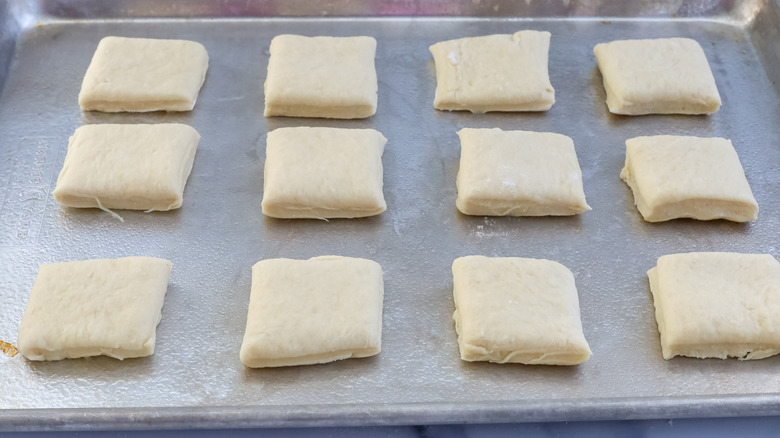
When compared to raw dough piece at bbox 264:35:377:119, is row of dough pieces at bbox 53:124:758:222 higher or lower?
lower

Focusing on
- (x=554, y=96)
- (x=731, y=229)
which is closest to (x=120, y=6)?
(x=554, y=96)

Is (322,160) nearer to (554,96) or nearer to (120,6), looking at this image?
(554,96)

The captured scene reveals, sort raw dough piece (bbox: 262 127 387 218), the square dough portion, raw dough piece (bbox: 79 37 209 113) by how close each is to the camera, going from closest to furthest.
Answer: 1. the square dough portion
2. raw dough piece (bbox: 262 127 387 218)
3. raw dough piece (bbox: 79 37 209 113)

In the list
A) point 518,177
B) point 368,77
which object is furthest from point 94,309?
point 518,177

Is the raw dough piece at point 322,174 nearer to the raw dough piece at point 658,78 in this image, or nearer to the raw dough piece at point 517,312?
the raw dough piece at point 517,312

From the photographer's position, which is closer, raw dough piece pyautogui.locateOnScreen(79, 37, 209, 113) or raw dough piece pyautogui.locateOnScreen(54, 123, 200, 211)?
raw dough piece pyautogui.locateOnScreen(54, 123, 200, 211)

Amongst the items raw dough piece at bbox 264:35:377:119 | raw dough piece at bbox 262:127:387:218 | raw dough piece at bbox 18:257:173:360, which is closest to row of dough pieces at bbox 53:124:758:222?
raw dough piece at bbox 262:127:387:218

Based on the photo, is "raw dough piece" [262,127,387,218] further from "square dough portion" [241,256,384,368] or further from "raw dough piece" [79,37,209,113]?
"raw dough piece" [79,37,209,113]
